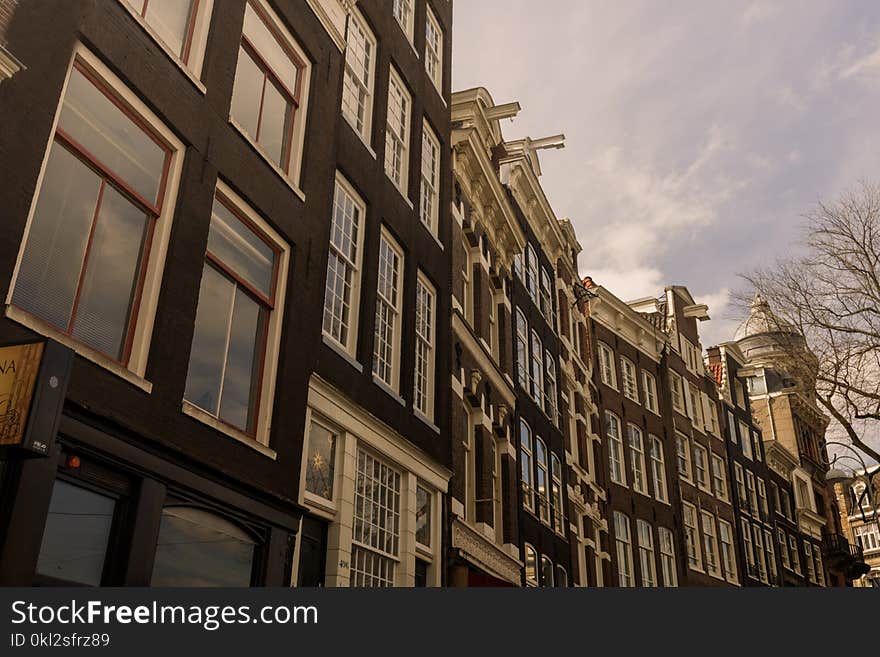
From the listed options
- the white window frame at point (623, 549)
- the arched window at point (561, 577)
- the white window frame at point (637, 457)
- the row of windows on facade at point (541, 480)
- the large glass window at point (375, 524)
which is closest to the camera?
the large glass window at point (375, 524)

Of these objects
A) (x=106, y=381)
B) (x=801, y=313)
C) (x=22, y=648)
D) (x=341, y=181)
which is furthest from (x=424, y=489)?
(x=801, y=313)

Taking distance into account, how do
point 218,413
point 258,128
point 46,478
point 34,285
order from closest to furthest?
point 46,478
point 34,285
point 218,413
point 258,128

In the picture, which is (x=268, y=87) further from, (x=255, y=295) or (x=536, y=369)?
Answer: (x=536, y=369)

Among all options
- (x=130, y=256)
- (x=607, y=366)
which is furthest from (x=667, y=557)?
(x=130, y=256)

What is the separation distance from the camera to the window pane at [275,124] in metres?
12.5

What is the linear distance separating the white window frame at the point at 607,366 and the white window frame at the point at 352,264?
2248 centimetres

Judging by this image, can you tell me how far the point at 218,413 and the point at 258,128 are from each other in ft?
13.9

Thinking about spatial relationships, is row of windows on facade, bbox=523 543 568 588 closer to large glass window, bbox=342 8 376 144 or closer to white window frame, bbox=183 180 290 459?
large glass window, bbox=342 8 376 144

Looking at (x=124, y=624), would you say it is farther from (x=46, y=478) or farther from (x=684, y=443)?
(x=684, y=443)

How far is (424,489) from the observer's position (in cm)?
1597

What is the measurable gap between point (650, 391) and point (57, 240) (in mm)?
33746

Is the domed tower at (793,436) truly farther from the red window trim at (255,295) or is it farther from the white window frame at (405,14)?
the red window trim at (255,295)

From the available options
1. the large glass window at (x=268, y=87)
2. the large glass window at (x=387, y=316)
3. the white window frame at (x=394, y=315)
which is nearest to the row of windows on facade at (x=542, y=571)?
the white window frame at (x=394, y=315)

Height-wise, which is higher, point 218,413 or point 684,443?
point 684,443
